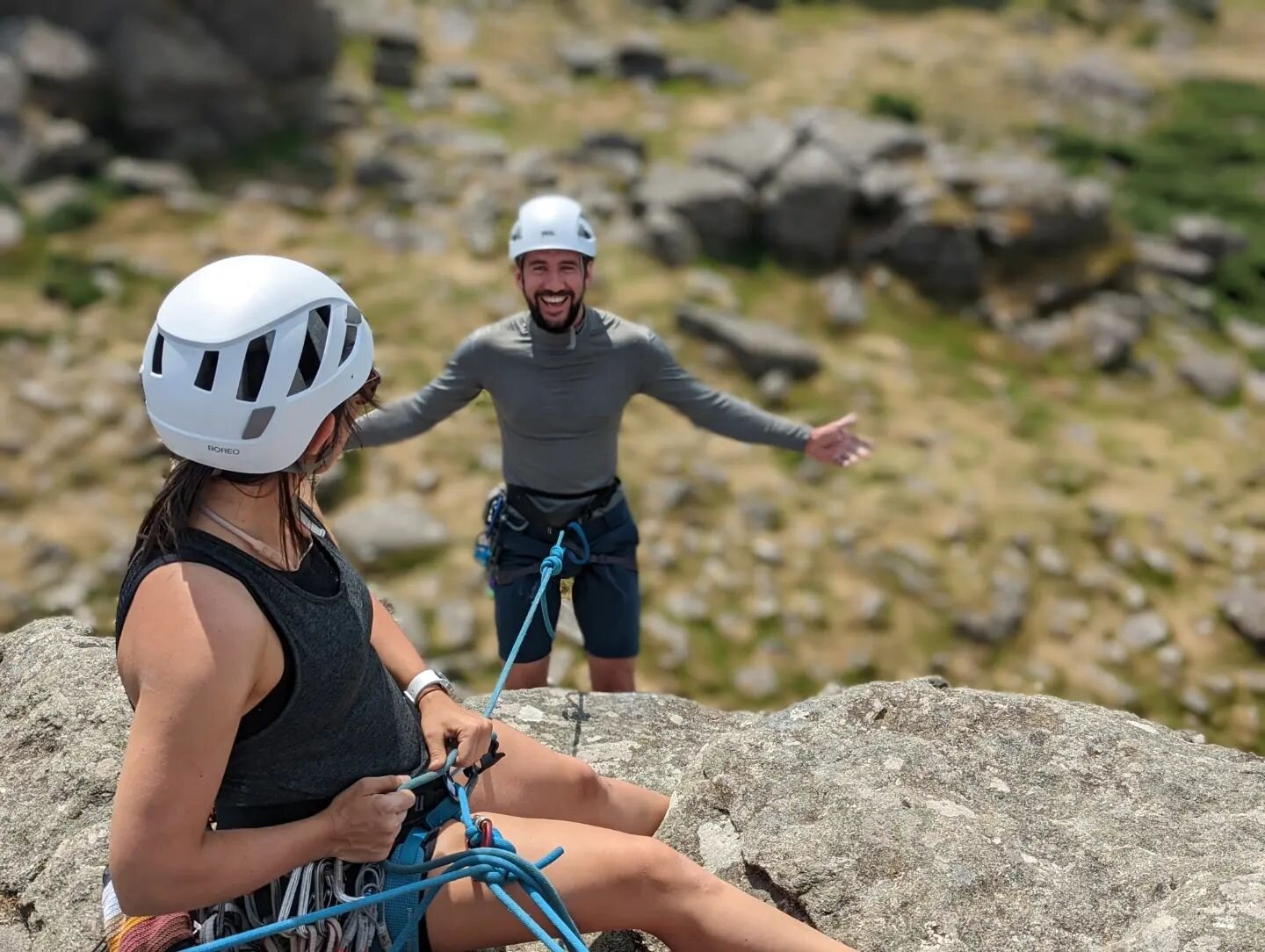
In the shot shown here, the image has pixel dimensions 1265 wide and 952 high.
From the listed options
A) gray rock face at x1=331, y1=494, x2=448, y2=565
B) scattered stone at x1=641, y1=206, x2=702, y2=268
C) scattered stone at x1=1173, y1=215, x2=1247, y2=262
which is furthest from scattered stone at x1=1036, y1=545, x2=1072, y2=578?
scattered stone at x1=1173, y1=215, x2=1247, y2=262

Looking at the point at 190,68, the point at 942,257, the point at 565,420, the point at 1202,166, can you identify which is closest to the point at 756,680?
the point at 565,420

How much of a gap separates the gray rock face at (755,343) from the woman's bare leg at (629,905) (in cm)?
1034

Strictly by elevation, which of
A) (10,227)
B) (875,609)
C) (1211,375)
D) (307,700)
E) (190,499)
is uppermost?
(190,499)

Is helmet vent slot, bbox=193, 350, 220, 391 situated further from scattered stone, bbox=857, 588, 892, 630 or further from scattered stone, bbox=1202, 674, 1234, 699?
scattered stone, bbox=1202, 674, 1234, 699

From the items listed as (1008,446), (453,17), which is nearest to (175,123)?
(453,17)

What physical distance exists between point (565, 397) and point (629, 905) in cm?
274

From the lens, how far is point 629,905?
275cm

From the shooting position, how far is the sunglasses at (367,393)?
2695mm

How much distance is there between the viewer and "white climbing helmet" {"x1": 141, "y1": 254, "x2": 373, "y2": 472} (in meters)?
2.41

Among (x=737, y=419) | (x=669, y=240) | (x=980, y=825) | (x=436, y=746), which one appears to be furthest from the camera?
(x=669, y=240)

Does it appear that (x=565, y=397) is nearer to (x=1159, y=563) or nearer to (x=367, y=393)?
(x=367, y=393)

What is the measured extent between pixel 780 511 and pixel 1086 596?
9.83ft

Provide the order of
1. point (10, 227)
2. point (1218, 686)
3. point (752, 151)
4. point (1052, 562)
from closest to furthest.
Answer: point (1218, 686), point (1052, 562), point (10, 227), point (752, 151)

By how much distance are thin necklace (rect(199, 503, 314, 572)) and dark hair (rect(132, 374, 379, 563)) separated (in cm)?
2
